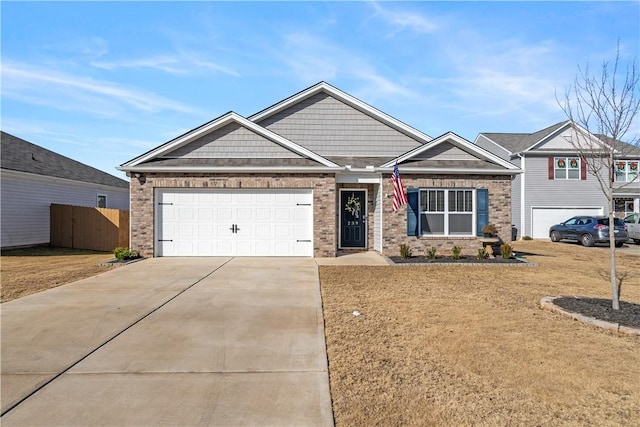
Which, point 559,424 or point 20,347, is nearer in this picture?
point 559,424

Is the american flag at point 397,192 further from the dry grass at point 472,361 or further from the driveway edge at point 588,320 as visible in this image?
the driveway edge at point 588,320

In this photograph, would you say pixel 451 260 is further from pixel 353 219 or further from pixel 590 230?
pixel 590 230

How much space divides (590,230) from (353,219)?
1336cm

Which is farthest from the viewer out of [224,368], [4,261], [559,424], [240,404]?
[4,261]

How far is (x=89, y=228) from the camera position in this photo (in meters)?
17.2

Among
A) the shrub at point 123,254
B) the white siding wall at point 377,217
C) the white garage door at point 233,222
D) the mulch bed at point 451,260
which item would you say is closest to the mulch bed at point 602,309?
the mulch bed at point 451,260

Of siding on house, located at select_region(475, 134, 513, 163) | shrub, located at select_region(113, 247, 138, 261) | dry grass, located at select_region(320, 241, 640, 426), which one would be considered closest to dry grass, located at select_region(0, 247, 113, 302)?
shrub, located at select_region(113, 247, 138, 261)

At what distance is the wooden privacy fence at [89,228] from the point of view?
1683 centimetres

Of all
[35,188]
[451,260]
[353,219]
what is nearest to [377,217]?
[353,219]

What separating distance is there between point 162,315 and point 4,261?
34.5 feet

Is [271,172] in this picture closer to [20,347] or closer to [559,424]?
[20,347]

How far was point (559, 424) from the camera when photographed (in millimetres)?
3145

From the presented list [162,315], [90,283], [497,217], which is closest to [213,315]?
[162,315]

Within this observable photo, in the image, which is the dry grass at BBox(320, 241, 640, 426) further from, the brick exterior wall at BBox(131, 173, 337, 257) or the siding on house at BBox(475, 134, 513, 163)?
the siding on house at BBox(475, 134, 513, 163)
